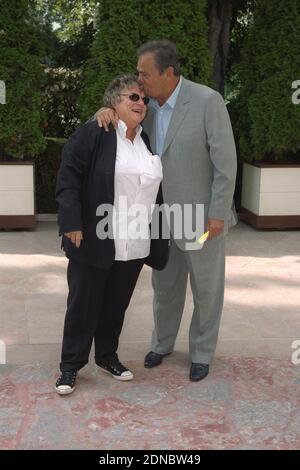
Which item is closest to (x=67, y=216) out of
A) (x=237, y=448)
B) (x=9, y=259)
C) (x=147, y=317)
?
(x=237, y=448)

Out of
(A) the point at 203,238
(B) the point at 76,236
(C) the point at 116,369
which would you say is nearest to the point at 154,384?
(C) the point at 116,369

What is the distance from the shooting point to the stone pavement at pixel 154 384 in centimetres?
280

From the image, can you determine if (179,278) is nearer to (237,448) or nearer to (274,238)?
(237,448)

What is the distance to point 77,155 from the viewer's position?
9.78ft

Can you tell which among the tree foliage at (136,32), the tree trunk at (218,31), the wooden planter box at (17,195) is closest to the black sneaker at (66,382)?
the wooden planter box at (17,195)

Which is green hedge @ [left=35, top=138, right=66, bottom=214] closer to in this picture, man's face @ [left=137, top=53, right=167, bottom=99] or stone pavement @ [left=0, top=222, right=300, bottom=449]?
stone pavement @ [left=0, top=222, right=300, bottom=449]

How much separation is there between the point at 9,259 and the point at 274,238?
2.65 m

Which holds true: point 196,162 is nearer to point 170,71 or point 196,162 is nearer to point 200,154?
point 200,154

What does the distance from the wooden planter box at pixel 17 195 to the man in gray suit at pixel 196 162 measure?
3660 millimetres

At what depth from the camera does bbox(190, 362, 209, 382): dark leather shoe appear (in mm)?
3394

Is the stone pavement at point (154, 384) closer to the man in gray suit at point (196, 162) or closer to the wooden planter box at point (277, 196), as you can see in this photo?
the man in gray suit at point (196, 162)

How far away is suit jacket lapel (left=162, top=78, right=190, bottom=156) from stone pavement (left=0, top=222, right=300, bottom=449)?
118 centimetres

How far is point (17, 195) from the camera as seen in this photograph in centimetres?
688

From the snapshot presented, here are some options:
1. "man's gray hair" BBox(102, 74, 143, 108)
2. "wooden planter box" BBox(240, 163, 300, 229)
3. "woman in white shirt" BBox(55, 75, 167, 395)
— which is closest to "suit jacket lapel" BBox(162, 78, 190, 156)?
"woman in white shirt" BBox(55, 75, 167, 395)
